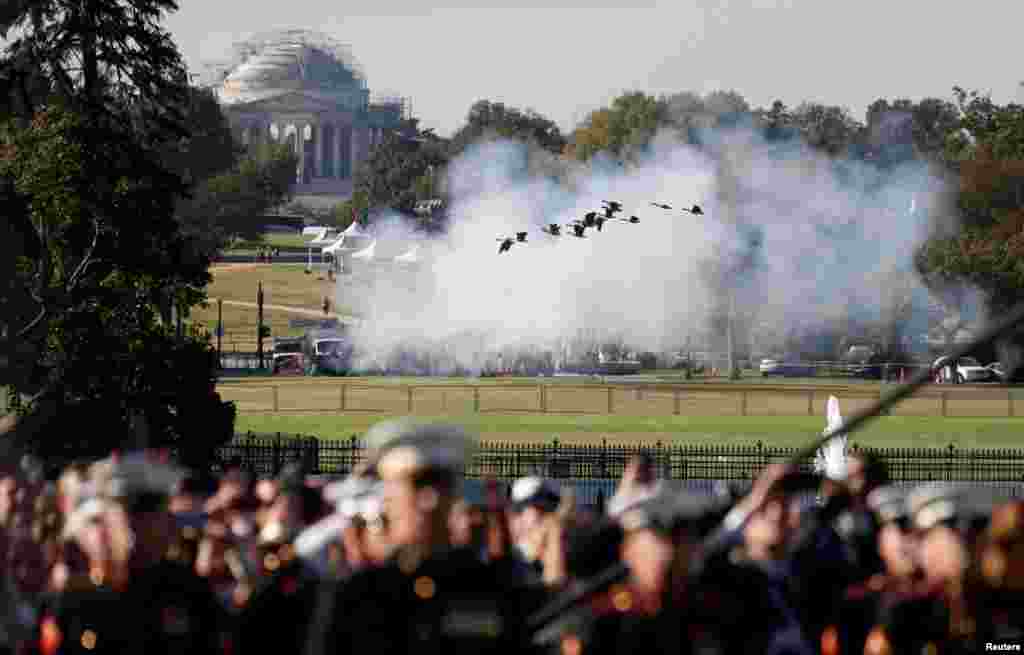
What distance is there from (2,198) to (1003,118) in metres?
70.0

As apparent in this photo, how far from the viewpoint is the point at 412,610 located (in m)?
8.27

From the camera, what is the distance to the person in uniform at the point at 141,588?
1009 centimetres

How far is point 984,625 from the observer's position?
10.5 m

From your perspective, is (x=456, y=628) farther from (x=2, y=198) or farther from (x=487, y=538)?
(x=2, y=198)

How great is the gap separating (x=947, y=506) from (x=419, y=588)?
339cm

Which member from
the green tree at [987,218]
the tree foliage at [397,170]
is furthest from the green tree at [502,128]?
the green tree at [987,218]

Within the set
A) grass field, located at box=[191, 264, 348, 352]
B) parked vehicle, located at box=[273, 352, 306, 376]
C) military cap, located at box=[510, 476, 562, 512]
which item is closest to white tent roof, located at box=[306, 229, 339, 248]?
grass field, located at box=[191, 264, 348, 352]

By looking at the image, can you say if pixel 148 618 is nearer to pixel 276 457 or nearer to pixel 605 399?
pixel 276 457

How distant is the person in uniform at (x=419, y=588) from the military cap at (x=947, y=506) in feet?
9.87

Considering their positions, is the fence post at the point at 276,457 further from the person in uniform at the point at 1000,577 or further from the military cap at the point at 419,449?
the military cap at the point at 419,449

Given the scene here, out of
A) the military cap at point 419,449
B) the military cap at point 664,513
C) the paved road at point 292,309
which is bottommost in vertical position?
the military cap at point 664,513

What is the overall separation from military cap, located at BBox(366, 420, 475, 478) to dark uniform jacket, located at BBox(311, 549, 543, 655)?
11.8 inches

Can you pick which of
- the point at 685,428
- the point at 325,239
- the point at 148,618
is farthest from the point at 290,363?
the point at 148,618

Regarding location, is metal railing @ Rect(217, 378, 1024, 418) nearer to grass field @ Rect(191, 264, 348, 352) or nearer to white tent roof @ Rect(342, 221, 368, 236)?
grass field @ Rect(191, 264, 348, 352)
